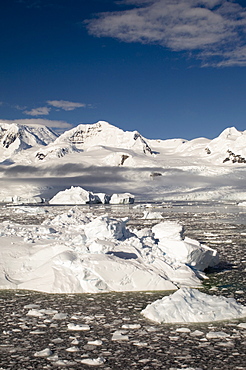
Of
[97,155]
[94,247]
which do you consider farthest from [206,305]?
[97,155]

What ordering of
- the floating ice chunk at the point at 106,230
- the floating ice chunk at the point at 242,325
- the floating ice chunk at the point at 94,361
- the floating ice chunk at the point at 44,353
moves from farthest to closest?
Result: 1. the floating ice chunk at the point at 106,230
2. the floating ice chunk at the point at 242,325
3. the floating ice chunk at the point at 44,353
4. the floating ice chunk at the point at 94,361

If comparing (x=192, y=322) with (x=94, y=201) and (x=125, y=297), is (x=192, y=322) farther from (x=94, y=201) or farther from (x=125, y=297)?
(x=94, y=201)

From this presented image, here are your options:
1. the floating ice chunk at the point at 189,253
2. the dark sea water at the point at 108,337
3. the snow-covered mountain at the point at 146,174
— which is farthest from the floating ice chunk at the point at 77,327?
the snow-covered mountain at the point at 146,174

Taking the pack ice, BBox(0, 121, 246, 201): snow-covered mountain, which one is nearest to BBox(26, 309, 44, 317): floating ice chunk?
the pack ice

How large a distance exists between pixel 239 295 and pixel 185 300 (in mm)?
1690

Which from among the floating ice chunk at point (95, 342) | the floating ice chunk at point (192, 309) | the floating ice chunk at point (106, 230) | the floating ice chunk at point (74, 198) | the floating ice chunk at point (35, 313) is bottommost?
the floating ice chunk at point (35, 313)

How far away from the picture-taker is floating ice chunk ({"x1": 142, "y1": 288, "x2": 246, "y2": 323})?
6.31 m

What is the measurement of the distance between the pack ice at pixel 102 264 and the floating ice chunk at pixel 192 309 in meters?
1.66

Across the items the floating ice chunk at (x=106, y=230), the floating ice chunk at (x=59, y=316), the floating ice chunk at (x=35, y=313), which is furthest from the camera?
the floating ice chunk at (x=106, y=230)

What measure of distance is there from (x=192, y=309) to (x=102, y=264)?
263cm

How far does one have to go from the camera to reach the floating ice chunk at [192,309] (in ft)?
20.7

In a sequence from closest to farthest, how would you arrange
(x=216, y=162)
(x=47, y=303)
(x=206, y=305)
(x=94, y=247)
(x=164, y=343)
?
(x=164, y=343)
(x=206, y=305)
(x=47, y=303)
(x=94, y=247)
(x=216, y=162)

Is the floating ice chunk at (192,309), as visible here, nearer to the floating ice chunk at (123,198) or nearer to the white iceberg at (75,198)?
Answer: the white iceberg at (75,198)

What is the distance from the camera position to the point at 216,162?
473 feet
